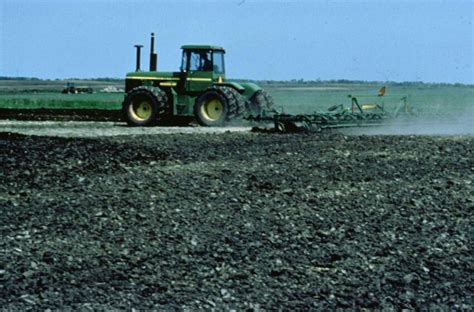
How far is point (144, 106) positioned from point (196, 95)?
5.81 ft

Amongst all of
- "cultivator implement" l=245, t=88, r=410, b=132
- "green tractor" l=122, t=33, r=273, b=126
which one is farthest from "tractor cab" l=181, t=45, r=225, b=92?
"cultivator implement" l=245, t=88, r=410, b=132

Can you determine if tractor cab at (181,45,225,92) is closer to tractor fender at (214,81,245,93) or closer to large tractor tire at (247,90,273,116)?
tractor fender at (214,81,245,93)

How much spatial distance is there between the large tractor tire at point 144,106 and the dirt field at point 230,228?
27.2ft

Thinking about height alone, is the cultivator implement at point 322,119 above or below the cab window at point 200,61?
below

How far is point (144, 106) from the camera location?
82.5 feet

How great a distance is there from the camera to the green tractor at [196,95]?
77.3 feet

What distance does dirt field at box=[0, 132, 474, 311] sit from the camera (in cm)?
741

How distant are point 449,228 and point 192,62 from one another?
1513 centimetres

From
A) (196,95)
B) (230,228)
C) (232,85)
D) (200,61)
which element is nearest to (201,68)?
(200,61)

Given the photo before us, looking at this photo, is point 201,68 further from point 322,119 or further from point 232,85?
point 322,119

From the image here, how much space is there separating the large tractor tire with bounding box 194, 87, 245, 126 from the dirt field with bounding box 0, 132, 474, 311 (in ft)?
23.8

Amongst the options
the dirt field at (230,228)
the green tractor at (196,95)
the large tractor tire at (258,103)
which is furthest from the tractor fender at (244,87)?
the dirt field at (230,228)

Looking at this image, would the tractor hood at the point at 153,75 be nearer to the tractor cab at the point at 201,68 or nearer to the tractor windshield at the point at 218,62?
the tractor cab at the point at 201,68

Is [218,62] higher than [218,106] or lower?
higher
